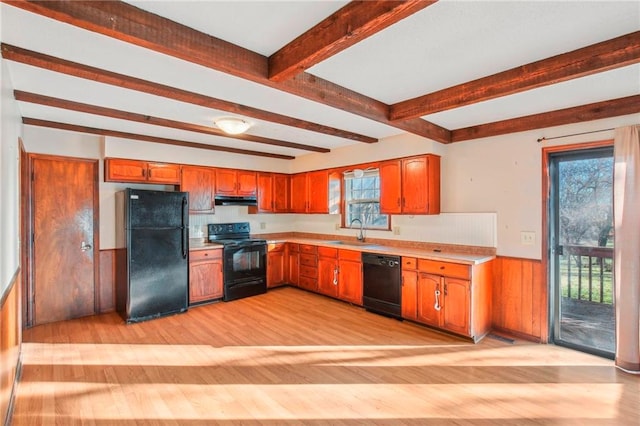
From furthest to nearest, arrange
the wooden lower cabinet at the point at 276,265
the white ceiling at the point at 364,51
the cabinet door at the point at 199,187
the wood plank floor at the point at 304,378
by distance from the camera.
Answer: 1. the wooden lower cabinet at the point at 276,265
2. the cabinet door at the point at 199,187
3. the wood plank floor at the point at 304,378
4. the white ceiling at the point at 364,51

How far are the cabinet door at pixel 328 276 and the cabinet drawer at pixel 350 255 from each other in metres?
0.16

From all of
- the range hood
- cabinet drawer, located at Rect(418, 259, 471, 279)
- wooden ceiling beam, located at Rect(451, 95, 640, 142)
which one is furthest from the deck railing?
the range hood

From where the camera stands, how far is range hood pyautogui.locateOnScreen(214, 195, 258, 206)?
16.9ft

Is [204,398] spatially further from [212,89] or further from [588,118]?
[588,118]

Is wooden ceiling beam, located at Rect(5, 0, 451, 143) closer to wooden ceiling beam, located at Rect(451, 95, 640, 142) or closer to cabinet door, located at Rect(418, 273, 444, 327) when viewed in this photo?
wooden ceiling beam, located at Rect(451, 95, 640, 142)

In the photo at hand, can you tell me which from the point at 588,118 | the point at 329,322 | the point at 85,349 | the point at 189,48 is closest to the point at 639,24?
the point at 588,118

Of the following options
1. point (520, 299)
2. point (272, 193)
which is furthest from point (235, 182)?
point (520, 299)

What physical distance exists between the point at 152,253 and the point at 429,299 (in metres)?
3.58

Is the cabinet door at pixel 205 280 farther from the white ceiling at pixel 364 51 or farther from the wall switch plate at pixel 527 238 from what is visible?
the wall switch plate at pixel 527 238

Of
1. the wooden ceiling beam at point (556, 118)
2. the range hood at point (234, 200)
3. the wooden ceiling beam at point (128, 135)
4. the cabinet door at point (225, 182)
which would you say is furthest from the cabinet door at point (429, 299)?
the wooden ceiling beam at point (128, 135)

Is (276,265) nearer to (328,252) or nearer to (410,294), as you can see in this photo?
(328,252)

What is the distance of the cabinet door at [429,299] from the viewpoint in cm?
363

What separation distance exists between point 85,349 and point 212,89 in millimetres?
2920

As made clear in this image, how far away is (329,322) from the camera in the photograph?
13.1ft
